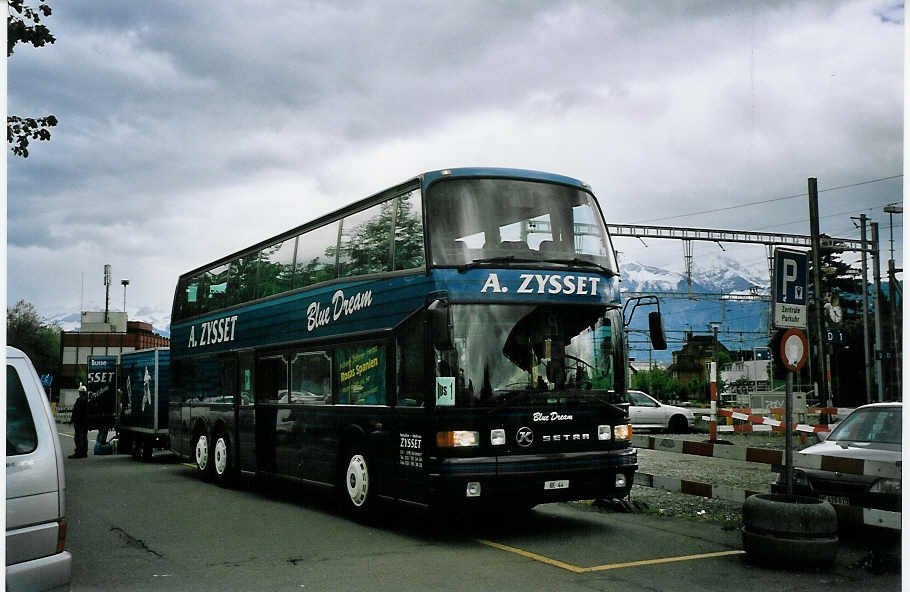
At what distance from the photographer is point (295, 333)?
13438 millimetres

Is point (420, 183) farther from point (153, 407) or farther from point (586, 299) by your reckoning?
point (153, 407)

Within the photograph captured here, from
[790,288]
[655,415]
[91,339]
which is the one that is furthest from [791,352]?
[91,339]

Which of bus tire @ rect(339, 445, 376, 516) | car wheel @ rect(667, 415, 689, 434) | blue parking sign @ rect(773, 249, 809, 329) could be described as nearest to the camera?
blue parking sign @ rect(773, 249, 809, 329)

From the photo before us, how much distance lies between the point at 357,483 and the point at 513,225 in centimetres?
359

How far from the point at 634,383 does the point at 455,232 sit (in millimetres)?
44484

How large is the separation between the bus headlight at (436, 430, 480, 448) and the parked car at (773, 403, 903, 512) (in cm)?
328

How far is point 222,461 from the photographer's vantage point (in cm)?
1619

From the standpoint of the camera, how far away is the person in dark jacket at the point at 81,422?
23516mm

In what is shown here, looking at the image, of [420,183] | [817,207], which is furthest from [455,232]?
[817,207]

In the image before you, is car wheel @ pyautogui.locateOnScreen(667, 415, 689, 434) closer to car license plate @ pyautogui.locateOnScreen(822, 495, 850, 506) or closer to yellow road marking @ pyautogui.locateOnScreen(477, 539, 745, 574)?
car license plate @ pyautogui.locateOnScreen(822, 495, 850, 506)

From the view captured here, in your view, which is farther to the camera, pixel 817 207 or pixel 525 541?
pixel 817 207

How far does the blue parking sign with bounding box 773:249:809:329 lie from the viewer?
9.40 meters

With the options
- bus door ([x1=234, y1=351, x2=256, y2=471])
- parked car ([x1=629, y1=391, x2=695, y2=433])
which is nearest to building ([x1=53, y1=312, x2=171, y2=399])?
parked car ([x1=629, y1=391, x2=695, y2=433])

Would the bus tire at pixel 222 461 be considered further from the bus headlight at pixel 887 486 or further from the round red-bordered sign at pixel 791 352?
the bus headlight at pixel 887 486
